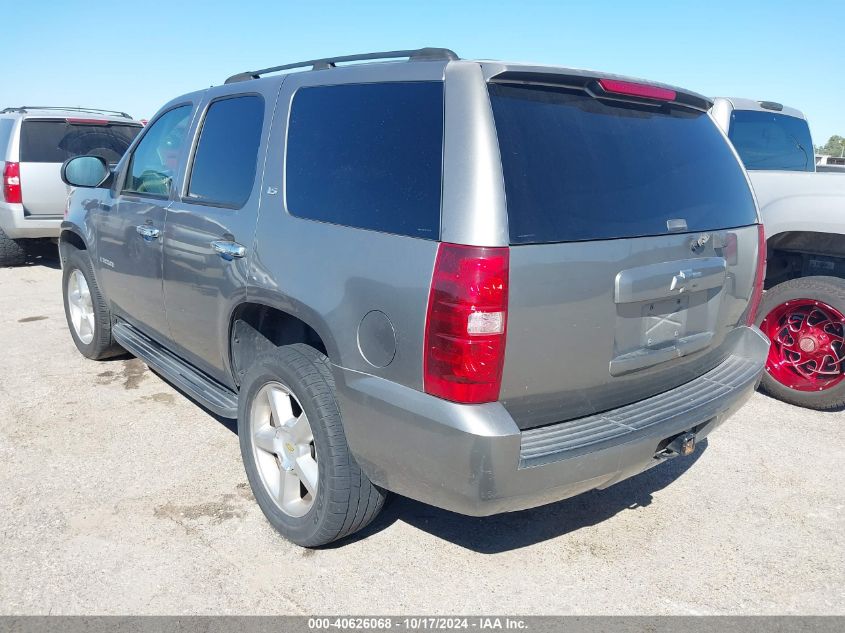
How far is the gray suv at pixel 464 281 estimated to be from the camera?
221 centimetres

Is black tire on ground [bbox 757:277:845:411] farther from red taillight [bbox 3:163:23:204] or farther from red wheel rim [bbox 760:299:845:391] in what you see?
red taillight [bbox 3:163:23:204]

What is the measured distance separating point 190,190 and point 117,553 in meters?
1.79

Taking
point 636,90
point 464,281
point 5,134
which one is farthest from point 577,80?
point 5,134

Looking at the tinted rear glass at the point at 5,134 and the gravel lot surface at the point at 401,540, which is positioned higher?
the tinted rear glass at the point at 5,134

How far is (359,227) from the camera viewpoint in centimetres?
251

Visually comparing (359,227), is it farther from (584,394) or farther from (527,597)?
(527,597)

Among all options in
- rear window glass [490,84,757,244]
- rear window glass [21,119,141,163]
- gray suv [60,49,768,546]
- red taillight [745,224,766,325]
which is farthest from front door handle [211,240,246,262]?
rear window glass [21,119,141,163]

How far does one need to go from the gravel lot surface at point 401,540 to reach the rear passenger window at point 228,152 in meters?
1.43

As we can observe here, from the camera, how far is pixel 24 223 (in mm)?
8391

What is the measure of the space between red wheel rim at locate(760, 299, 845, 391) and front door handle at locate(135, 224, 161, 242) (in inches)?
158

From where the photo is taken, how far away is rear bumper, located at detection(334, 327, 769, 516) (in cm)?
219

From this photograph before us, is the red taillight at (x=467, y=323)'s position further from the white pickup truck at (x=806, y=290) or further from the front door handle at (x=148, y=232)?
the white pickup truck at (x=806, y=290)

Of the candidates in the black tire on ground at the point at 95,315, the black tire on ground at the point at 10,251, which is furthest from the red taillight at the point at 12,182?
the black tire on ground at the point at 95,315

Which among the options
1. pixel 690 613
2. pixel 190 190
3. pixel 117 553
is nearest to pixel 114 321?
pixel 190 190
